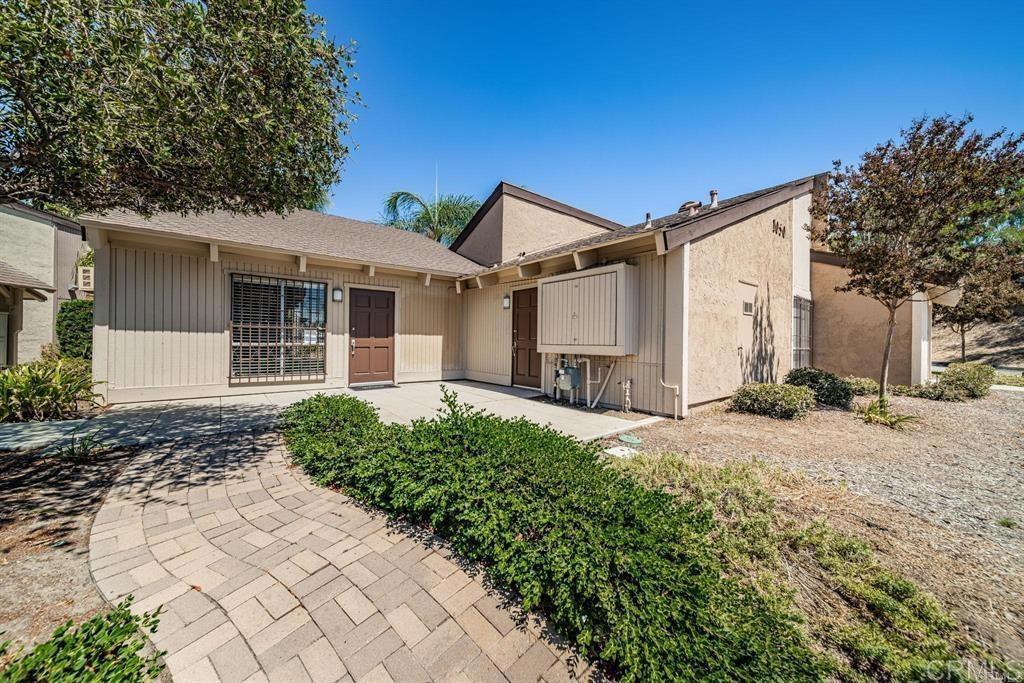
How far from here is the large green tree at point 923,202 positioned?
18.8 ft

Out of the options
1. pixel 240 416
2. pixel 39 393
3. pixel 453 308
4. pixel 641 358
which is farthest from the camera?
pixel 453 308

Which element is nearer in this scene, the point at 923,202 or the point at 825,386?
the point at 923,202

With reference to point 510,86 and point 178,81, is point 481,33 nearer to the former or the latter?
point 510,86

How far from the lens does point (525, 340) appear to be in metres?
8.41

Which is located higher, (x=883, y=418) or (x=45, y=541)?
(x=883, y=418)

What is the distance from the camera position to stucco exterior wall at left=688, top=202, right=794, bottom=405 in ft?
20.0

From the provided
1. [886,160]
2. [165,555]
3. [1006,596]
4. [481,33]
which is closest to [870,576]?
[1006,596]

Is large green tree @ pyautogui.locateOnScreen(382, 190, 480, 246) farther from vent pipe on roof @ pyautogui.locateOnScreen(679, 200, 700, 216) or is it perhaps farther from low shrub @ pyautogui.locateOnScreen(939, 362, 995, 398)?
low shrub @ pyautogui.locateOnScreen(939, 362, 995, 398)

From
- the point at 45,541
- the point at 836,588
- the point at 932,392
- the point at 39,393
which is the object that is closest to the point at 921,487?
the point at 836,588

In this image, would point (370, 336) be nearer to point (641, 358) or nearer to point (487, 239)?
point (487, 239)

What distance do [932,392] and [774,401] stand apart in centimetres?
539

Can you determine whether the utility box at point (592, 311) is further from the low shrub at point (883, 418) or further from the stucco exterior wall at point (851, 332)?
the stucco exterior wall at point (851, 332)

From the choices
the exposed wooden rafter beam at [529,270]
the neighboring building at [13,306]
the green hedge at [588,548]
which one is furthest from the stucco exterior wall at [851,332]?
the neighboring building at [13,306]

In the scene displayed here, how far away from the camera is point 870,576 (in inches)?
85.4
